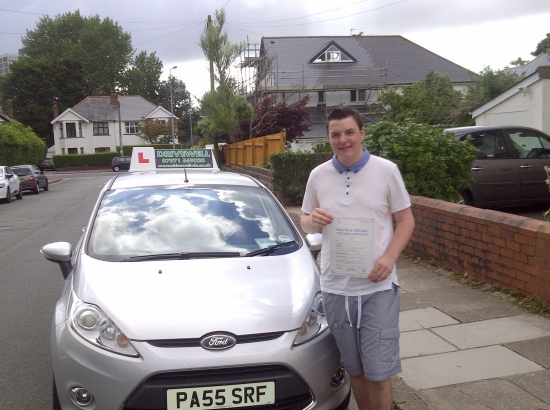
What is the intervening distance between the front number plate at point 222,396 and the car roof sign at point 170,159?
3.70 metres

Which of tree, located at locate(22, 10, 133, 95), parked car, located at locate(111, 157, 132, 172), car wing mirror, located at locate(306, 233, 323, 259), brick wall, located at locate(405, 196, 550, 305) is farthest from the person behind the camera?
tree, located at locate(22, 10, 133, 95)

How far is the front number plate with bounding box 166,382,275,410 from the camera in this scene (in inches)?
122

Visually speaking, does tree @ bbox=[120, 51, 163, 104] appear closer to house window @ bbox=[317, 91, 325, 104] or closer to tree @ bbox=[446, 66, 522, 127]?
house window @ bbox=[317, 91, 325, 104]

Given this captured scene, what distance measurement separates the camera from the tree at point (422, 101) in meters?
21.3

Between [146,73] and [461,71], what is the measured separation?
197ft

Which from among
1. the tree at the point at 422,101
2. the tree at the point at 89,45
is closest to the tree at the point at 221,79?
the tree at the point at 422,101

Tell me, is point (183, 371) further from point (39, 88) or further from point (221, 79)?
point (39, 88)

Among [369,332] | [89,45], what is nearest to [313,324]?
[369,332]

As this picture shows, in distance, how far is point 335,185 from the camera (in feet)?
10.5

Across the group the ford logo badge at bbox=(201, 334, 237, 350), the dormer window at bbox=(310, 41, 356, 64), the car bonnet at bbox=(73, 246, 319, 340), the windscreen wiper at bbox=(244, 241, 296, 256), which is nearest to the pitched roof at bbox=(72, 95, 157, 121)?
the dormer window at bbox=(310, 41, 356, 64)

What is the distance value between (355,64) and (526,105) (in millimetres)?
35125

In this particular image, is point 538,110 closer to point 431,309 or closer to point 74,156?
point 431,309

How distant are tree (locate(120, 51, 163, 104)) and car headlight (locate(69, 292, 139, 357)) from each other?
297 feet

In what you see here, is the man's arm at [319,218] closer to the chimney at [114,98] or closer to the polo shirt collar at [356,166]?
the polo shirt collar at [356,166]
